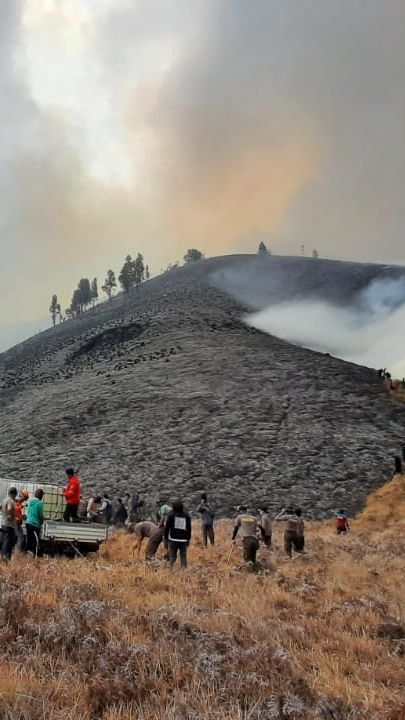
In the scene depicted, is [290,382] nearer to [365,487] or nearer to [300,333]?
[365,487]

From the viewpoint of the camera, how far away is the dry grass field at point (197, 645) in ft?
16.1

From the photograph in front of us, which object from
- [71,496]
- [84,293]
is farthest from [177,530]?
[84,293]

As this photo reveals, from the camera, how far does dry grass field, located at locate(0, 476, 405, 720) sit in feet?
16.1

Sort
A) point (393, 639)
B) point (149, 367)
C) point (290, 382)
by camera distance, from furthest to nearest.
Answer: point (149, 367), point (290, 382), point (393, 639)

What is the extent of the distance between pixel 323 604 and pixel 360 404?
38173 mm

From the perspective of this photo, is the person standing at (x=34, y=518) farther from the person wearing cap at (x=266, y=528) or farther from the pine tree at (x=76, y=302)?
the pine tree at (x=76, y=302)

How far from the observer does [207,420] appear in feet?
142

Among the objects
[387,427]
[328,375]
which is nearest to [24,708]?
[387,427]

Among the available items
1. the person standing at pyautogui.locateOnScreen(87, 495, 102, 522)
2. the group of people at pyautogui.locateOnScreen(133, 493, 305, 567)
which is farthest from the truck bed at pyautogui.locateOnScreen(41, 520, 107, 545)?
the person standing at pyautogui.locateOnScreen(87, 495, 102, 522)

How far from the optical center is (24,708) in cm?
456

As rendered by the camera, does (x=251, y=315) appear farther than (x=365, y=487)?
Yes

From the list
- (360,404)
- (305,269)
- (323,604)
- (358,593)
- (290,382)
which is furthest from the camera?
(305,269)

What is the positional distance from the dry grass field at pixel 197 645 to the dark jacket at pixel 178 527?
1568 mm

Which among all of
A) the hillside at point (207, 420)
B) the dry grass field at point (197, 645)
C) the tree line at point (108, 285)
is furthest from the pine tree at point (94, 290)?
the dry grass field at point (197, 645)
